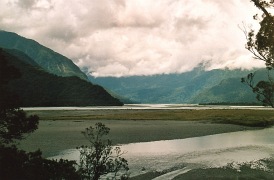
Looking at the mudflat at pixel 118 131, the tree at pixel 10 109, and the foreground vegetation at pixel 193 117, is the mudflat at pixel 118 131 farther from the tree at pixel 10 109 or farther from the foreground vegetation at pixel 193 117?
the tree at pixel 10 109

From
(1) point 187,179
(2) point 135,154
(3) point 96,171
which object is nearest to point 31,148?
(2) point 135,154

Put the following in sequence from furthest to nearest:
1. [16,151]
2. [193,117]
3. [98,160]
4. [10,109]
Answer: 1. [193,117]
2. [98,160]
3. [10,109]
4. [16,151]

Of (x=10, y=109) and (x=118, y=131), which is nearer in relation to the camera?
(x=10, y=109)

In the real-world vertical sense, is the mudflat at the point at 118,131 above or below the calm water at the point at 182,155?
above

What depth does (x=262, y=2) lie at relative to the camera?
28.9 m

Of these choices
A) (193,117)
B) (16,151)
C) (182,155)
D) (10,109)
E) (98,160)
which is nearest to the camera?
(16,151)

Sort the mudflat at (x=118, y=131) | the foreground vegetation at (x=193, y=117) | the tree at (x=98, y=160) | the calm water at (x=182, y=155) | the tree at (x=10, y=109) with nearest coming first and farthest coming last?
the tree at (x=10, y=109) < the tree at (x=98, y=160) < the calm water at (x=182, y=155) < the mudflat at (x=118, y=131) < the foreground vegetation at (x=193, y=117)

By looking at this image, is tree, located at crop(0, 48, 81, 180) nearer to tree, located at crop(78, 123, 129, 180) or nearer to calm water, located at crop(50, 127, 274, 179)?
tree, located at crop(78, 123, 129, 180)

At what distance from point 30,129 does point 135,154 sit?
27.8 metres

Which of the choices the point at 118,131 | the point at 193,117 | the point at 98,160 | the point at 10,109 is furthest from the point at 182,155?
the point at 193,117

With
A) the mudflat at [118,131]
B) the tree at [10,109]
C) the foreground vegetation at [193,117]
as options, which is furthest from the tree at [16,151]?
the foreground vegetation at [193,117]

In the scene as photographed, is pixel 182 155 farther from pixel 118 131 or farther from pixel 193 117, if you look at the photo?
pixel 193 117

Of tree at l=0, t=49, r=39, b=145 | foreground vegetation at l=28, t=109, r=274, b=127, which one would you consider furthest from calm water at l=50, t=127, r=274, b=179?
foreground vegetation at l=28, t=109, r=274, b=127

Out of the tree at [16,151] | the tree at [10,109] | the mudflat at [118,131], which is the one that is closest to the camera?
the tree at [16,151]
